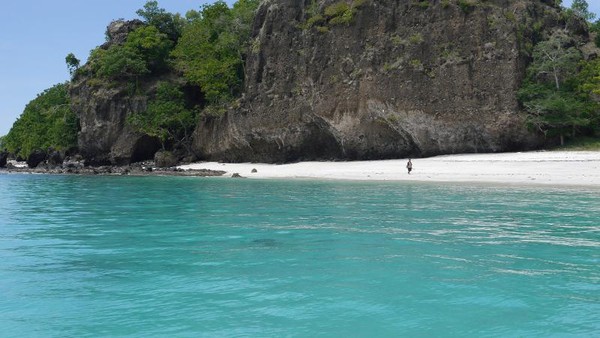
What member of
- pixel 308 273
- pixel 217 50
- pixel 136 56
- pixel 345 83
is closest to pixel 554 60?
pixel 345 83

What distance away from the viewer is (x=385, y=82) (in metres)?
38.6

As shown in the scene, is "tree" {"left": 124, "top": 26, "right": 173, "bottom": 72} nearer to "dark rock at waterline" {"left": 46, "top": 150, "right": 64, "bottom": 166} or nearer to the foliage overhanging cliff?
the foliage overhanging cliff

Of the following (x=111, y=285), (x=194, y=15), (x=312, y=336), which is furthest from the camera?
(x=194, y=15)

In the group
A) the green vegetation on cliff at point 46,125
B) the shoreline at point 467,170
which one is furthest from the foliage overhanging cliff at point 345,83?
the green vegetation on cliff at point 46,125

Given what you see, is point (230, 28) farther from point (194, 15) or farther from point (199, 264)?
point (199, 264)

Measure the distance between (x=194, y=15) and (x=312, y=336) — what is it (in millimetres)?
60760

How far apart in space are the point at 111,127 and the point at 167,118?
9.48 meters

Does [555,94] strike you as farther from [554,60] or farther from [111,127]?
[111,127]

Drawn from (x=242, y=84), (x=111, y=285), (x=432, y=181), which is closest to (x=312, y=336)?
(x=111, y=285)

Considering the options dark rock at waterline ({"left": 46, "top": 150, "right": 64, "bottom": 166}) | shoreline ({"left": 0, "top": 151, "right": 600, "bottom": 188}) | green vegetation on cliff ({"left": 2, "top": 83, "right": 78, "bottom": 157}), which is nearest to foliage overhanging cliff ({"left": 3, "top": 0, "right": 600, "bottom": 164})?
shoreline ({"left": 0, "top": 151, "right": 600, "bottom": 188})

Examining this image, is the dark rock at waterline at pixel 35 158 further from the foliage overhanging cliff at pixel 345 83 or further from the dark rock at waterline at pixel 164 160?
the dark rock at waterline at pixel 164 160

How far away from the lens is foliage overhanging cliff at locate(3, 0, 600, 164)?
115 ft

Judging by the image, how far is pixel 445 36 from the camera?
37.6 m

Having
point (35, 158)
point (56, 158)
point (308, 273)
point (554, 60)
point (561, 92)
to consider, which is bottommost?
point (308, 273)
